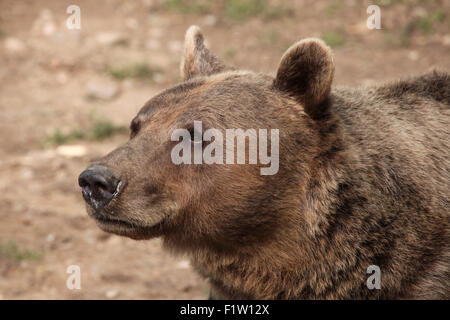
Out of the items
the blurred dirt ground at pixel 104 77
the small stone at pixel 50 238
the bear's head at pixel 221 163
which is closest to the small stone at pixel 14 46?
the blurred dirt ground at pixel 104 77

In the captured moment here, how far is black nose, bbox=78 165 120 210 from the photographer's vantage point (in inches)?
135

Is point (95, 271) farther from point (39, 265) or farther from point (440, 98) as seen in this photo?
point (440, 98)

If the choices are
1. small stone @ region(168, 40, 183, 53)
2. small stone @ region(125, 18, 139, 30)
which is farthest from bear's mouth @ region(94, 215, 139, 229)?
small stone @ region(125, 18, 139, 30)

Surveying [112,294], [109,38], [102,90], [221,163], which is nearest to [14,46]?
[109,38]

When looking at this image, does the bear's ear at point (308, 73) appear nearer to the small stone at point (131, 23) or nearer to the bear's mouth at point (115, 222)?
the bear's mouth at point (115, 222)

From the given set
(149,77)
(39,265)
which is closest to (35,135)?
(149,77)

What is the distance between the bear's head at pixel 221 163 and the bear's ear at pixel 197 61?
534 millimetres

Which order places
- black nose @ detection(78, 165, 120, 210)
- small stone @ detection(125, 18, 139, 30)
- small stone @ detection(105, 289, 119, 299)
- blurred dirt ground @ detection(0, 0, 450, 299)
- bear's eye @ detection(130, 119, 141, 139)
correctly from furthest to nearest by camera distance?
small stone @ detection(125, 18, 139, 30), blurred dirt ground @ detection(0, 0, 450, 299), small stone @ detection(105, 289, 119, 299), bear's eye @ detection(130, 119, 141, 139), black nose @ detection(78, 165, 120, 210)

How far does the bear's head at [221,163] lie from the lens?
11.7 ft

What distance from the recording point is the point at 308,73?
3.77 m

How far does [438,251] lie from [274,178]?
3.63ft

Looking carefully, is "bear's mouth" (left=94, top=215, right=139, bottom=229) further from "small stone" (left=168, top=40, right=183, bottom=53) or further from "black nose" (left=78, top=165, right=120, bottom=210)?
"small stone" (left=168, top=40, right=183, bottom=53)

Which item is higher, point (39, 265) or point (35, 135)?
point (35, 135)

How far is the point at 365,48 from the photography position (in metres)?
8.64
